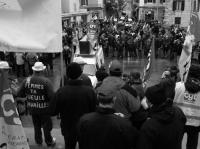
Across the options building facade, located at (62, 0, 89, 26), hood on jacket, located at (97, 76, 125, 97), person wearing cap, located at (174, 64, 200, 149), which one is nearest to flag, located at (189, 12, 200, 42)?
person wearing cap, located at (174, 64, 200, 149)

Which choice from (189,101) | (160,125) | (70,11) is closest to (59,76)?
(189,101)

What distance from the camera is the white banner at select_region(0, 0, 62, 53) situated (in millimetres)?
4777

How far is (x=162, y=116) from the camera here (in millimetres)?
3422

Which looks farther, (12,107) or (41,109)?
(41,109)

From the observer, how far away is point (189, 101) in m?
4.91

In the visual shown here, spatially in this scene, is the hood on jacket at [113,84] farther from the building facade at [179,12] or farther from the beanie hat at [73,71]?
the building facade at [179,12]

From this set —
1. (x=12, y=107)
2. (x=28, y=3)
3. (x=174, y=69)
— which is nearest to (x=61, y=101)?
(x=12, y=107)

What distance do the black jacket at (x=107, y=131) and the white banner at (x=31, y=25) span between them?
167 cm

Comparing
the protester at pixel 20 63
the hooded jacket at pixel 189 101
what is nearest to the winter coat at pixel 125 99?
the hooded jacket at pixel 189 101

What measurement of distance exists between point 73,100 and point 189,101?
1.62 metres

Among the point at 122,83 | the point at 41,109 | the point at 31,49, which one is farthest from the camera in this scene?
the point at 41,109

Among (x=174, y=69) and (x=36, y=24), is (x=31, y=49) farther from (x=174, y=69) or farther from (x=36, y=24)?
(x=174, y=69)

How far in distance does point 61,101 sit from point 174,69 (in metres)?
3.47

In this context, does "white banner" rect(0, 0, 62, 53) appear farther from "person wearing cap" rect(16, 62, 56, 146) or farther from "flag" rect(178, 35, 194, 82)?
"flag" rect(178, 35, 194, 82)
